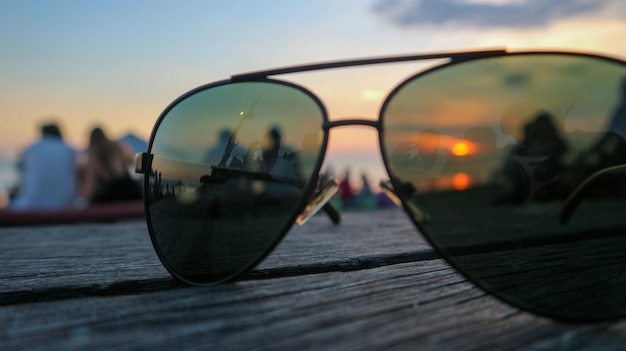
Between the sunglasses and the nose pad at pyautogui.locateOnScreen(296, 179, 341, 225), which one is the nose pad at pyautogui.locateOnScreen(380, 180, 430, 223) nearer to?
the sunglasses

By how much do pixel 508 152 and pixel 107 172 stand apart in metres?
3.19

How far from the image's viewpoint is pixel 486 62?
71 cm

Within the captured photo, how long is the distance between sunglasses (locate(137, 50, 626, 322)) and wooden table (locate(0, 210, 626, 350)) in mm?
61

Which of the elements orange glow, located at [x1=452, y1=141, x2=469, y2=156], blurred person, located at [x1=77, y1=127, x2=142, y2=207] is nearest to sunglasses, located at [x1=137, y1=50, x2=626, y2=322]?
orange glow, located at [x1=452, y1=141, x2=469, y2=156]

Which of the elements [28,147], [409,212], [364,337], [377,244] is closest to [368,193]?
[28,147]

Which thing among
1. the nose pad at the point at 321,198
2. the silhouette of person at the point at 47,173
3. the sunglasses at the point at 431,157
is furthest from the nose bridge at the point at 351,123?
the silhouette of person at the point at 47,173

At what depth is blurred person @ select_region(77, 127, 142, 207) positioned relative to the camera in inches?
133

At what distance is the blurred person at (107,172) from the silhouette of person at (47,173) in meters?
0.19

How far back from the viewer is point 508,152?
764 mm

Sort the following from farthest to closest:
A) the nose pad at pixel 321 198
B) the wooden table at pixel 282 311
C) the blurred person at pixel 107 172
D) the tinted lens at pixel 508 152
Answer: the blurred person at pixel 107 172 → the nose pad at pixel 321 198 → the tinted lens at pixel 508 152 → the wooden table at pixel 282 311

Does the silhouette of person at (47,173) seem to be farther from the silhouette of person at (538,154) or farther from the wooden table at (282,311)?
the silhouette of person at (538,154)

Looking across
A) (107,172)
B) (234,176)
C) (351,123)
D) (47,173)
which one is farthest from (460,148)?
(47,173)

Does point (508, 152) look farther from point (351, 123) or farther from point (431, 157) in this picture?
point (351, 123)

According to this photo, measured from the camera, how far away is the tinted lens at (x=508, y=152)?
2.22 ft
